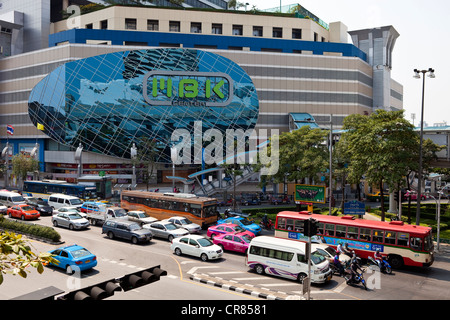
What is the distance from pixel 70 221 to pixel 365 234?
→ 2433 centimetres

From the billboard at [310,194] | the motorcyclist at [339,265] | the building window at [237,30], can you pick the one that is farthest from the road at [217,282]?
the building window at [237,30]

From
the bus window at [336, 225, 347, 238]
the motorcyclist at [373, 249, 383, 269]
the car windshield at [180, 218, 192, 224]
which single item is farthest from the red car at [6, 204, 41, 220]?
the motorcyclist at [373, 249, 383, 269]

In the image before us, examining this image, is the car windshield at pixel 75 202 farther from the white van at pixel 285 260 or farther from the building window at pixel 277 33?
the building window at pixel 277 33

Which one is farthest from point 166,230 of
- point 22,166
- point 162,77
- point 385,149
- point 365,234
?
point 162,77

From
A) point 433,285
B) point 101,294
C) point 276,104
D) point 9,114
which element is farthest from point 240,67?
point 101,294

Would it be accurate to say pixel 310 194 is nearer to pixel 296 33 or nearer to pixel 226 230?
pixel 226 230

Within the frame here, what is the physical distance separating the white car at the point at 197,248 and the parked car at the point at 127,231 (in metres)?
3.61

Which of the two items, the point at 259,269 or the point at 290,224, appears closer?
the point at 259,269

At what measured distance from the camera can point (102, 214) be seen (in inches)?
1432

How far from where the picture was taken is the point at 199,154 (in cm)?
7338

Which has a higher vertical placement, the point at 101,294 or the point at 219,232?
the point at 101,294

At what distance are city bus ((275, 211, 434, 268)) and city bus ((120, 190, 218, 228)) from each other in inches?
332
